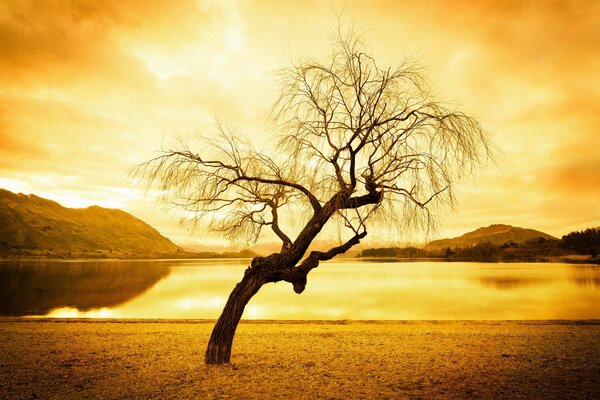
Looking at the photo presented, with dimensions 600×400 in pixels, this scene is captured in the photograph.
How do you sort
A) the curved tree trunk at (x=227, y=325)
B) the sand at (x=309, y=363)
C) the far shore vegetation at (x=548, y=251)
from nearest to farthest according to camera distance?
the sand at (x=309, y=363), the curved tree trunk at (x=227, y=325), the far shore vegetation at (x=548, y=251)

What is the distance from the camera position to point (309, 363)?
6957mm

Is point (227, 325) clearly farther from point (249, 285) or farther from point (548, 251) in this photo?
point (548, 251)

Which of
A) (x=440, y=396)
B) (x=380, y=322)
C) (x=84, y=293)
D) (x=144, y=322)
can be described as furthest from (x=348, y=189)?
(x=84, y=293)

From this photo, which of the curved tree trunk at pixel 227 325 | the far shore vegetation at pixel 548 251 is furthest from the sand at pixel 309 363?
the far shore vegetation at pixel 548 251

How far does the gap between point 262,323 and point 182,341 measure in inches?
164

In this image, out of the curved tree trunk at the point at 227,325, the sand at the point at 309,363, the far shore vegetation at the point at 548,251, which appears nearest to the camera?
the sand at the point at 309,363

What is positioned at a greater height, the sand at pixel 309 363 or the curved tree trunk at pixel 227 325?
the curved tree trunk at pixel 227 325

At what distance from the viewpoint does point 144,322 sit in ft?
42.0

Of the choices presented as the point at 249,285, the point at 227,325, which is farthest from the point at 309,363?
the point at 249,285

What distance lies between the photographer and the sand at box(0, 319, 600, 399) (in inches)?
212

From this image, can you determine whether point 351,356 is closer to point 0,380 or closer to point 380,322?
point 380,322

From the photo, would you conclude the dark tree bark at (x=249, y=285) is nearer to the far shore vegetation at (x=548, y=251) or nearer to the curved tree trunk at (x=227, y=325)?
the curved tree trunk at (x=227, y=325)

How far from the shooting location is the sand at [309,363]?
538 centimetres

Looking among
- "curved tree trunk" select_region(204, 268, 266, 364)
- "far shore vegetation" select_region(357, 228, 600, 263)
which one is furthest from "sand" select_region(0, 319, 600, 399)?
"far shore vegetation" select_region(357, 228, 600, 263)
